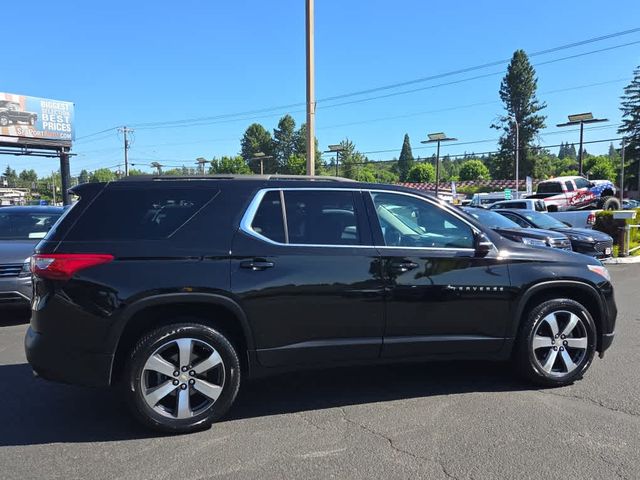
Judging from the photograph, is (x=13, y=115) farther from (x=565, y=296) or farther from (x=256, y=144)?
(x=256, y=144)

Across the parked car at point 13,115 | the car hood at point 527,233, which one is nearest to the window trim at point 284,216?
the car hood at point 527,233

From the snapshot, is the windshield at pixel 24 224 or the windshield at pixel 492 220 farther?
the windshield at pixel 492 220

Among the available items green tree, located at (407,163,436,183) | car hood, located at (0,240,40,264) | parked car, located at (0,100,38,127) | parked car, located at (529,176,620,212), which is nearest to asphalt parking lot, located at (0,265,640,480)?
car hood, located at (0,240,40,264)

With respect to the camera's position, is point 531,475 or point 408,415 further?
point 408,415

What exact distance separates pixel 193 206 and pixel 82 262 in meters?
0.86

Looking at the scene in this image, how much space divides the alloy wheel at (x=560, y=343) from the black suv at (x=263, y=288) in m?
0.02

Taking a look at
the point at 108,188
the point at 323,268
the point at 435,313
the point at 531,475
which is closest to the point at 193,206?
the point at 108,188

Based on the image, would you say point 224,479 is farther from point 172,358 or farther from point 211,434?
point 172,358

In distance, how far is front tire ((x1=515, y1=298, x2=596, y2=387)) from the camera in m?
4.45

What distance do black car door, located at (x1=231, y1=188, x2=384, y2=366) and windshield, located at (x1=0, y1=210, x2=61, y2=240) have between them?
5.78m

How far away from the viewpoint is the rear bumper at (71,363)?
11.7ft

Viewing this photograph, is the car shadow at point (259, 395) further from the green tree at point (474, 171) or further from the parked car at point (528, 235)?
the green tree at point (474, 171)

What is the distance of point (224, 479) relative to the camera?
3096 mm

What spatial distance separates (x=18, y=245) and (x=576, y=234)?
12129 mm
